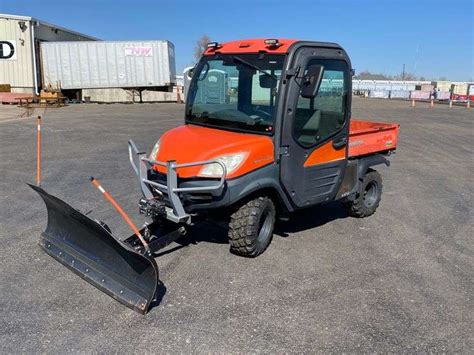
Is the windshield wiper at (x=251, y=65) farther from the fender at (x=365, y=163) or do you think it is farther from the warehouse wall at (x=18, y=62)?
the warehouse wall at (x=18, y=62)

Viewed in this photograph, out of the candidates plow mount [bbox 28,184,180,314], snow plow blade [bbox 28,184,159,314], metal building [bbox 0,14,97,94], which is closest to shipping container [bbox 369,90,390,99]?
metal building [bbox 0,14,97,94]

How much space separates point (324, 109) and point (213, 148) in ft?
4.90

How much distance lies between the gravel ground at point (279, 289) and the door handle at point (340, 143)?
1145mm

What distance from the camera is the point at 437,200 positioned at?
7570 mm

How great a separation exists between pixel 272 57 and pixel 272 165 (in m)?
1.15

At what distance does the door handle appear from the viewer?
212 inches

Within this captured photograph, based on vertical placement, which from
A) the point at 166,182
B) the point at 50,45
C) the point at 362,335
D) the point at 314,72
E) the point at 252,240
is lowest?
the point at 362,335

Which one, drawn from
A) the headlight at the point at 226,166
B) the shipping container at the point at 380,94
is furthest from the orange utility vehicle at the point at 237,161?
the shipping container at the point at 380,94

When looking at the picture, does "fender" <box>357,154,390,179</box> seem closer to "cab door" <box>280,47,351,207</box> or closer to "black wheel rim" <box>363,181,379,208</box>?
"black wheel rim" <box>363,181,379,208</box>

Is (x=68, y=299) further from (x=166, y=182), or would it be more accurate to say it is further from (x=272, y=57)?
(x=272, y=57)

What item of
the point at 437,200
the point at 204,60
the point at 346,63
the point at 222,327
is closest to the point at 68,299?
the point at 222,327

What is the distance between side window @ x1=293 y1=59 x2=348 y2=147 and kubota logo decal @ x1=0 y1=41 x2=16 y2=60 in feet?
90.8

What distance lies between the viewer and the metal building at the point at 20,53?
27.4 m

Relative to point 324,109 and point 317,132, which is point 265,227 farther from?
point 324,109
